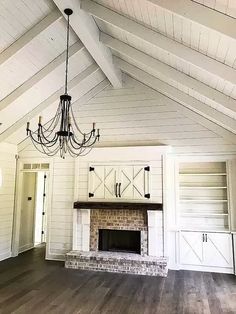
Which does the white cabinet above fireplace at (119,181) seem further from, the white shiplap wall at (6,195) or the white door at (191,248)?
the white shiplap wall at (6,195)

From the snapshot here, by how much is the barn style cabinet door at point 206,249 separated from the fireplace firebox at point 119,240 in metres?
1.01

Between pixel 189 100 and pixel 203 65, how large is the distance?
1.93 meters

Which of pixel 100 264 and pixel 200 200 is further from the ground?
pixel 200 200

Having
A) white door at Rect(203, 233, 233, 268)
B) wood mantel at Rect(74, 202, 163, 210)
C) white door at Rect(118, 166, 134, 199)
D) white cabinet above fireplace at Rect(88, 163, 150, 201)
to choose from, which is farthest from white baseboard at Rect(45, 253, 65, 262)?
white door at Rect(203, 233, 233, 268)

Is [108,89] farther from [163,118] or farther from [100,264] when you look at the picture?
[100,264]

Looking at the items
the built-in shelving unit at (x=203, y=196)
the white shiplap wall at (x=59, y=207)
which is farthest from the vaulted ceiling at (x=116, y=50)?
the white shiplap wall at (x=59, y=207)

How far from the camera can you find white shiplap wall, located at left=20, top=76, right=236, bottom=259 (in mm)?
5719

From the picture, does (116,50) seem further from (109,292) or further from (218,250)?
(218,250)

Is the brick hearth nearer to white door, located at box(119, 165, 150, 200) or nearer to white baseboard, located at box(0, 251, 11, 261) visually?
white door, located at box(119, 165, 150, 200)

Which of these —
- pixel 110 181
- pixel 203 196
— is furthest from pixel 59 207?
pixel 203 196

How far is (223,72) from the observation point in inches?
117

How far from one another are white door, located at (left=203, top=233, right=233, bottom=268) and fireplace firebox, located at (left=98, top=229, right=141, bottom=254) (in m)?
1.43

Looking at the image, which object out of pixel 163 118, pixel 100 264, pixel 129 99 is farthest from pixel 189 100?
pixel 100 264

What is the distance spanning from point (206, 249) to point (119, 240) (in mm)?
1880
